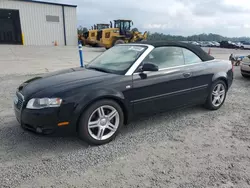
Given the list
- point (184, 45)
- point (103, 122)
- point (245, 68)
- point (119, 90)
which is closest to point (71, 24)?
point (245, 68)

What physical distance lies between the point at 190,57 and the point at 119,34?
17434mm

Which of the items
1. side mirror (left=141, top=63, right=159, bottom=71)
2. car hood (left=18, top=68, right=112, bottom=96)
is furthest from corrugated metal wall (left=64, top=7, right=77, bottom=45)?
side mirror (left=141, top=63, right=159, bottom=71)

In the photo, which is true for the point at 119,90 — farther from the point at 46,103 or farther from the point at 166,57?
the point at 166,57

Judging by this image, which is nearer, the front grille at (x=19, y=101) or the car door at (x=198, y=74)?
the front grille at (x=19, y=101)

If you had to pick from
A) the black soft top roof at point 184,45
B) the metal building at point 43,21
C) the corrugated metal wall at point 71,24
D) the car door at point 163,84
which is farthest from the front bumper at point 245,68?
the corrugated metal wall at point 71,24

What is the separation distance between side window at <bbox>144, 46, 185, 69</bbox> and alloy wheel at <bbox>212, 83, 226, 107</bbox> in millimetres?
1094

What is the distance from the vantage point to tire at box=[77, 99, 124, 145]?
287 centimetres

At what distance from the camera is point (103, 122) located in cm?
307

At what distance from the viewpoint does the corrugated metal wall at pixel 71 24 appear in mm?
27781

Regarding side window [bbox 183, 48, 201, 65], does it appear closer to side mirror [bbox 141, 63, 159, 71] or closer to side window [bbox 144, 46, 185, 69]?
side window [bbox 144, 46, 185, 69]

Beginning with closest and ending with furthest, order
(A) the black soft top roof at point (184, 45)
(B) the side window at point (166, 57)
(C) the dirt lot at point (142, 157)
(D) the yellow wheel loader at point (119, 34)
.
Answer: (C) the dirt lot at point (142, 157), (B) the side window at point (166, 57), (A) the black soft top roof at point (184, 45), (D) the yellow wheel loader at point (119, 34)

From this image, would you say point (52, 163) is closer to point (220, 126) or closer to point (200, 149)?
point (200, 149)

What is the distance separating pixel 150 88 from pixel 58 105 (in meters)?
1.48

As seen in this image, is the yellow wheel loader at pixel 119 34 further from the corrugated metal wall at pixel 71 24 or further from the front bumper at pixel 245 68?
the front bumper at pixel 245 68
